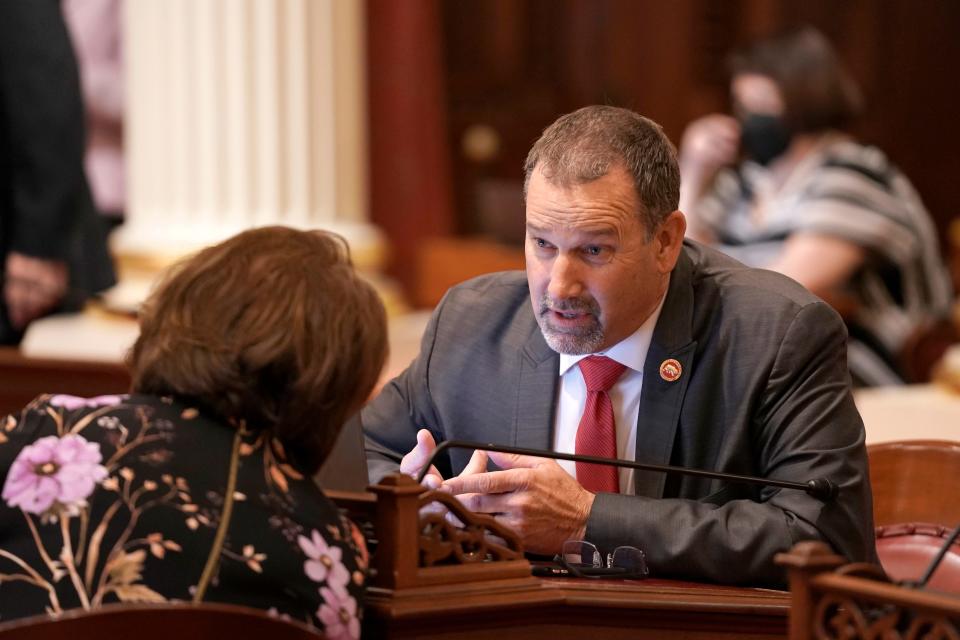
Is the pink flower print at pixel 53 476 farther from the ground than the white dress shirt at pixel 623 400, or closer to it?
farther from the ground

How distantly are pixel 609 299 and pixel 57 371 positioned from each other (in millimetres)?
1703

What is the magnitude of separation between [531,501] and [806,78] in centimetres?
363

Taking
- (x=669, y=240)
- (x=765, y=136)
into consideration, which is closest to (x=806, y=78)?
(x=765, y=136)

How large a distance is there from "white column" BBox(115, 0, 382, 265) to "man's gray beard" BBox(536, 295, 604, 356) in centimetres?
254

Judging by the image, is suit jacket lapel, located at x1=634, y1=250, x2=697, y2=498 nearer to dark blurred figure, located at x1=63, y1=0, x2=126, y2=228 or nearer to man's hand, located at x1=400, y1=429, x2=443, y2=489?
man's hand, located at x1=400, y1=429, x2=443, y2=489

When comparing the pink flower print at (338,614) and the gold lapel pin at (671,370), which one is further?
the gold lapel pin at (671,370)

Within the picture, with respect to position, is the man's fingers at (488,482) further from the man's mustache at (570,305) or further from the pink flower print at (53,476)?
the pink flower print at (53,476)

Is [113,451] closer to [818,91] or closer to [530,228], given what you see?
[530,228]

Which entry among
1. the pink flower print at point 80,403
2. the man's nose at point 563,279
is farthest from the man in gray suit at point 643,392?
the pink flower print at point 80,403

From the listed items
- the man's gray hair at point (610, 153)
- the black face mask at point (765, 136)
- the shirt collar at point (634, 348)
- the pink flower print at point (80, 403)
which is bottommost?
the black face mask at point (765, 136)

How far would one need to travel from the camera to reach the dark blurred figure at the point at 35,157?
4.19 m

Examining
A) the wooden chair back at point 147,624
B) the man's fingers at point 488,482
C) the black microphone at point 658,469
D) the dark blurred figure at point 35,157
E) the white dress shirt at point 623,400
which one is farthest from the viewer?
the dark blurred figure at point 35,157

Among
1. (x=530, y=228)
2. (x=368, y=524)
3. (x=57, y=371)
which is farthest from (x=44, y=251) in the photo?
(x=368, y=524)

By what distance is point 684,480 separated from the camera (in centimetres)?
248
